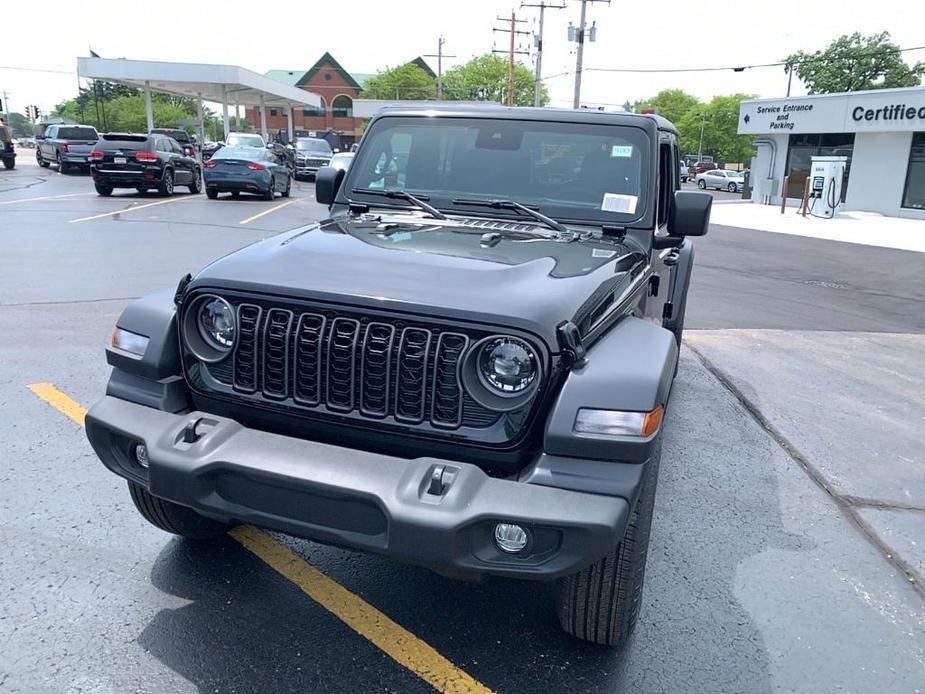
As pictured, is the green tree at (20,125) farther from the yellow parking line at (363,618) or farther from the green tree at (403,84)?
the yellow parking line at (363,618)

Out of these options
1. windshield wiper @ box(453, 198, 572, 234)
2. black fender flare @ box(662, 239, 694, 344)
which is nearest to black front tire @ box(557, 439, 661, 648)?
windshield wiper @ box(453, 198, 572, 234)

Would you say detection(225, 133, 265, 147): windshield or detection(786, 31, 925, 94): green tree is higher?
detection(786, 31, 925, 94): green tree

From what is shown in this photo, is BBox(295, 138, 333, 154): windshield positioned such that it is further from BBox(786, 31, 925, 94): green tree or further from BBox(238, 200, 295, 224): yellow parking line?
BBox(786, 31, 925, 94): green tree

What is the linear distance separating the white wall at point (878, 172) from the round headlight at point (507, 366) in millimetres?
30973

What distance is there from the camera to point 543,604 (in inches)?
126

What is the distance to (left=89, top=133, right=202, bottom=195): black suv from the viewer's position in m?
20.8

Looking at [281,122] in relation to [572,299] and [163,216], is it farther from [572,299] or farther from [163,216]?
[572,299]

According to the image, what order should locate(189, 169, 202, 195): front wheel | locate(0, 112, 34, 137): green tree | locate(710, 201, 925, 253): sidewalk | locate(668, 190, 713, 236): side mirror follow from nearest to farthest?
locate(668, 190, 713, 236): side mirror
locate(710, 201, 925, 253): sidewalk
locate(189, 169, 202, 195): front wheel
locate(0, 112, 34, 137): green tree

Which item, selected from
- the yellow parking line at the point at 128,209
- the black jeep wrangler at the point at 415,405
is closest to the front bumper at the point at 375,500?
the black jeep wrangler at the point at 415,405

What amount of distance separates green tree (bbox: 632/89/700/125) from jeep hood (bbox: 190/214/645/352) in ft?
367

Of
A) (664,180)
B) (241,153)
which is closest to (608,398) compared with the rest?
(664,180)

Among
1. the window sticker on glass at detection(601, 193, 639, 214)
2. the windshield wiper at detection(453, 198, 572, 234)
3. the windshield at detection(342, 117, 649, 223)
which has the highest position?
the windshield at detection(342, 117, 649, 223)

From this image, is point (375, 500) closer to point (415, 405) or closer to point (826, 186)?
point (415, 405)

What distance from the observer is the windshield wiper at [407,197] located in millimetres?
3758
